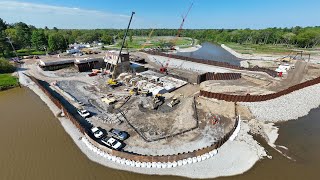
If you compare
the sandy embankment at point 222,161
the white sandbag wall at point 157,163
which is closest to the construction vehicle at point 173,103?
the sandy embankment at point 222,161

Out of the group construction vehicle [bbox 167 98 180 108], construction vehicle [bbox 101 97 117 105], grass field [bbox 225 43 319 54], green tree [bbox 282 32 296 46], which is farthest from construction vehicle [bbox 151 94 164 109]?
green tree [bbox 282 32 296 46]

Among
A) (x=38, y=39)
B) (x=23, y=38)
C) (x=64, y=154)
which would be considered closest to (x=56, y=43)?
(x=38, y=39)

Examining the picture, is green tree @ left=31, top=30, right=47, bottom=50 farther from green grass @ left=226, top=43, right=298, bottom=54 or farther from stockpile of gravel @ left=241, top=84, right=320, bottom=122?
green grass @ left=226, top=43, right=298, bottom=54

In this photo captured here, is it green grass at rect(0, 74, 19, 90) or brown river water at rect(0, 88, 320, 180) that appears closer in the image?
brown river water at rect(0, 88, 320, 180)

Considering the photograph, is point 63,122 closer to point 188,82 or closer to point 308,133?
point 188,82

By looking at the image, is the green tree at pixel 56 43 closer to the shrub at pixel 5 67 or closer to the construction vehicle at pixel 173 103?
the shrub at pixel 5 67

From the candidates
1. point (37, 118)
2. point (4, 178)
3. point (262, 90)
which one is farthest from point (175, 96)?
point (4, 178)

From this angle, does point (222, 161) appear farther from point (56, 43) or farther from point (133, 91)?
point (56, 43)
